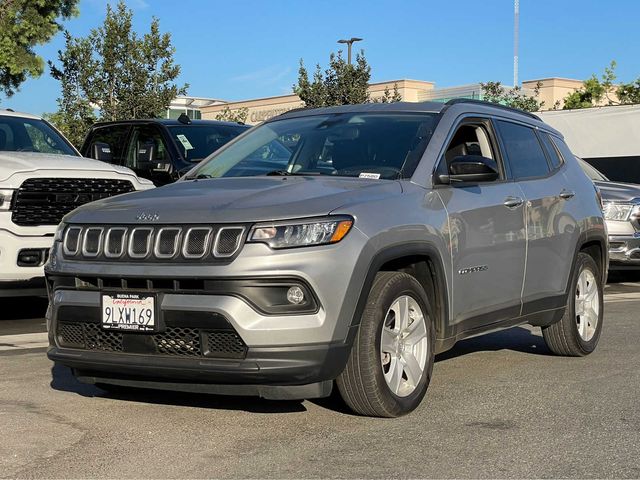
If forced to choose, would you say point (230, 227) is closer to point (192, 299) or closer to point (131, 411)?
point (192, 299)

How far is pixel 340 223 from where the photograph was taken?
4863 millimetres

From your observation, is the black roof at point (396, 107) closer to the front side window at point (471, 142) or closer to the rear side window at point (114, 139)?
the front side window at point (471, 142)

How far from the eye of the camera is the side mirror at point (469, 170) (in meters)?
5.84

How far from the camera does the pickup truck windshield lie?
11367 mm

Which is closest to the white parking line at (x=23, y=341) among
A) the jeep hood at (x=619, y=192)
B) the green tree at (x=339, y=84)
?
the jeep hood at (x=619, y=192)

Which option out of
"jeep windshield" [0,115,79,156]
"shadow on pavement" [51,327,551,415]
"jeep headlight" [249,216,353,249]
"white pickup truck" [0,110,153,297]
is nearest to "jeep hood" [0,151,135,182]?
"white pickup truck" [0,110,153,297]

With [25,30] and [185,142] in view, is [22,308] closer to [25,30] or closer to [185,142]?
[185,142]

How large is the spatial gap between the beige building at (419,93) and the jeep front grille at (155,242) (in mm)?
41524

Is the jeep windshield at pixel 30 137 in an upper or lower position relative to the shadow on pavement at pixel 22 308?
upper

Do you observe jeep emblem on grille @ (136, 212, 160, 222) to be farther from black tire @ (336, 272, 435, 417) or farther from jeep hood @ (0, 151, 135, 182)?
jeep hood @ (0, 151, 135, 182)

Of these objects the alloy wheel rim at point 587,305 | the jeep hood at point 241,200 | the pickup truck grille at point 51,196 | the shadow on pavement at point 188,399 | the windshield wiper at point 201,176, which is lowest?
the shadow on pavement at point 188,399

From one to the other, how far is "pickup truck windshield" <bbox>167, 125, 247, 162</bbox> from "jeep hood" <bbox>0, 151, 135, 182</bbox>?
1827mm

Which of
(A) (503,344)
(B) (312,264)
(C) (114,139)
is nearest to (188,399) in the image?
(B) (312,264)

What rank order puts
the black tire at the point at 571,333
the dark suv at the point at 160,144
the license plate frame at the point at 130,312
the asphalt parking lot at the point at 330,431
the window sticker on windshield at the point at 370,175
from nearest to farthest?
1. the asphalt parking lot at the point at 330,431
2. the license plate frame at the point at 130,312
3. the window sticker on windshield at the point at 370,175
4. the black tire at the point at 571,333
5. the dark suv at the point at 160,144
